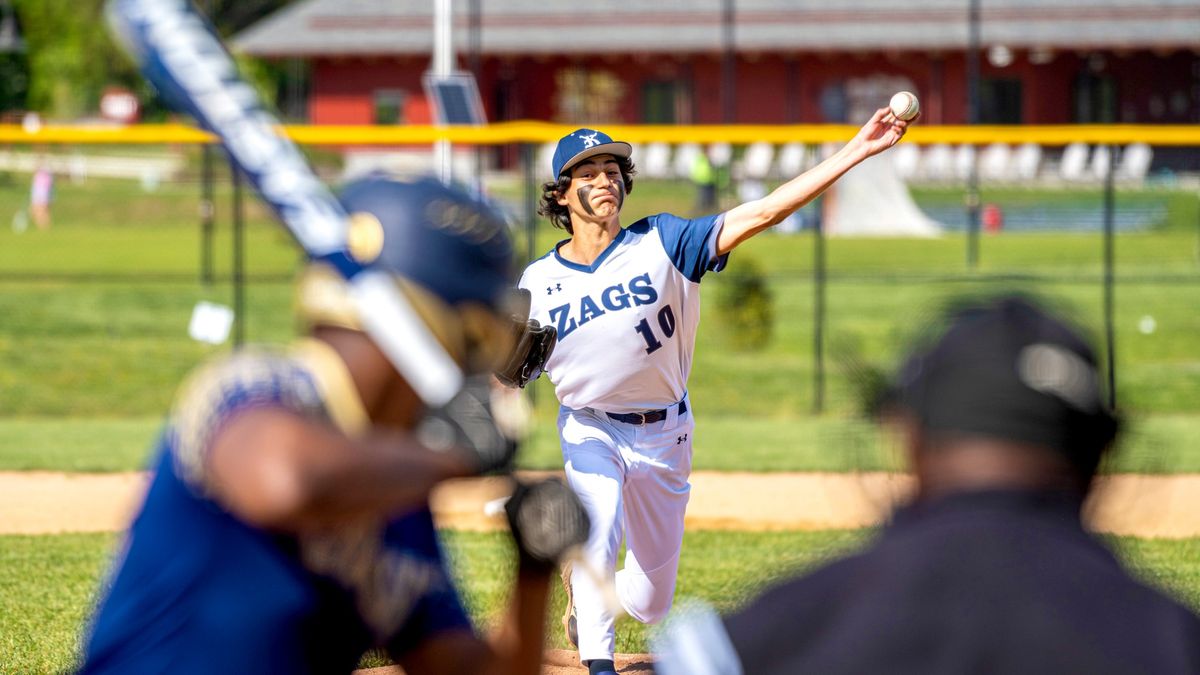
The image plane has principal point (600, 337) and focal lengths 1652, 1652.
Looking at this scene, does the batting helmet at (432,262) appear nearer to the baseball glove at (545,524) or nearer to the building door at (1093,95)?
the baseball glove at (545,524)

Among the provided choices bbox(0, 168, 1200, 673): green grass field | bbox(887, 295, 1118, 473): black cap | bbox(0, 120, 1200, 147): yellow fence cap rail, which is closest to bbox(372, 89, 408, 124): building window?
bbox(0, 168, 1200, 673): green grass field

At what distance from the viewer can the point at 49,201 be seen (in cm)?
3434

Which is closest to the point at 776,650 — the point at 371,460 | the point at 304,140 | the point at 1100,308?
the point at 371,460

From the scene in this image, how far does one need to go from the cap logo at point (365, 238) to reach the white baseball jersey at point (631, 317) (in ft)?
13.5

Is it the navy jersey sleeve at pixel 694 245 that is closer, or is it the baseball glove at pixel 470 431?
the baseball glove at pixel 470 431

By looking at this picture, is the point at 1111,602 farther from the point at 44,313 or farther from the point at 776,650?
the point at 44,313

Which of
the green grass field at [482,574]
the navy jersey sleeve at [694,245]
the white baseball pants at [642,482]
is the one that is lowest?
the green grass field at [482,574]

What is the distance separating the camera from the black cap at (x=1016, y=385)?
196cm

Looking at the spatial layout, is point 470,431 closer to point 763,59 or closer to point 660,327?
point 660,327

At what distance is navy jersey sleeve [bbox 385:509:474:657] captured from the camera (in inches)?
107

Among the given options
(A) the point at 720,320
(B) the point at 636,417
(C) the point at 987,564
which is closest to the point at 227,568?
(C) the point at 987,564

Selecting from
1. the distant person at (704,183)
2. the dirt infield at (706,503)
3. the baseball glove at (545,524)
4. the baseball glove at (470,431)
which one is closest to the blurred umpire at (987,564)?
the baseball glove at (470,431)

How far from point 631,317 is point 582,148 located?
75cm

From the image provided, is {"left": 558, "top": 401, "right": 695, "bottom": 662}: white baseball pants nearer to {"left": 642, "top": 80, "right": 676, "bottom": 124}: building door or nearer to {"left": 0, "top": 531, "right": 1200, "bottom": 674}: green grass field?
{"left": 0, "top": 531, "right": 1200, "bottom": 674}: green grass field
